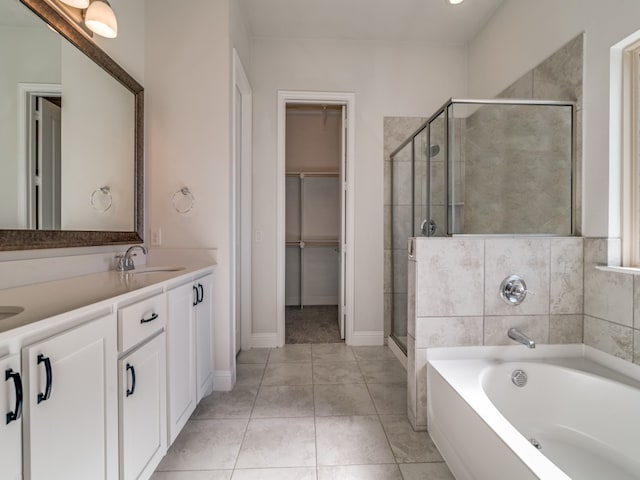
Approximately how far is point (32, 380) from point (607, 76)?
264 centimetres

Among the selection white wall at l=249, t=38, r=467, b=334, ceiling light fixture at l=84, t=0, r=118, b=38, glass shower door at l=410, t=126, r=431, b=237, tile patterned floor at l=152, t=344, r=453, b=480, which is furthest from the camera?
white wall at l=249, t=38, r=467, b=334

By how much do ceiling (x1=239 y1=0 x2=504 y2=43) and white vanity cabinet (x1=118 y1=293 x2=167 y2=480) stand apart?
2.53m

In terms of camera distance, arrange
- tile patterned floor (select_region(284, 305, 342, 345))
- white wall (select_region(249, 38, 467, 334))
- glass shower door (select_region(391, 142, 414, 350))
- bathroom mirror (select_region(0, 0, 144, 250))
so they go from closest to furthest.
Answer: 1. bathroom mirror (select_region(0, 0, 144, 250))
2. glass shower door (select_region(391, 142, 414, 350))
3. white wall (select_region(249, 38, 467, 334))
4. tile patterned floor (select_region(284, 305, 342, 345))

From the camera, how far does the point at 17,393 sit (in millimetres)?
657

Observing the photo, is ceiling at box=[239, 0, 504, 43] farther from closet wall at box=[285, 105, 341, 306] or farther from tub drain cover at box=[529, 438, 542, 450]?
tub drain cover at box=[529, 438, 542, 450]

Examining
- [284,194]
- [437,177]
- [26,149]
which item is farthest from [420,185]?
[26,149]

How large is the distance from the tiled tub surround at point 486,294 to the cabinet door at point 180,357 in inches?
48.9

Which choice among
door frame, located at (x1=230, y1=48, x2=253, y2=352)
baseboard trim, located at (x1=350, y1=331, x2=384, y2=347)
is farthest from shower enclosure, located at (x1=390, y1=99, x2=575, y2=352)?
door frame, located at (x1=230, y1=48, x2=253, y2=352)

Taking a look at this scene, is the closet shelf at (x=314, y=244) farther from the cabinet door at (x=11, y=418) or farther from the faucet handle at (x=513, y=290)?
the cabinet door at (x=11, y=418)

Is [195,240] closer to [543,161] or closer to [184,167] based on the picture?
[184,167]

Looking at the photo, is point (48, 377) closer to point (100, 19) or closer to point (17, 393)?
point (17, 393)

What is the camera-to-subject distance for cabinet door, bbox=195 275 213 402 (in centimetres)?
173

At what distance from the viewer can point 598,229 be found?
1.60m

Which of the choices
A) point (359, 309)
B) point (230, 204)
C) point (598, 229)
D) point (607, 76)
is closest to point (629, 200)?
point (598, 229)
